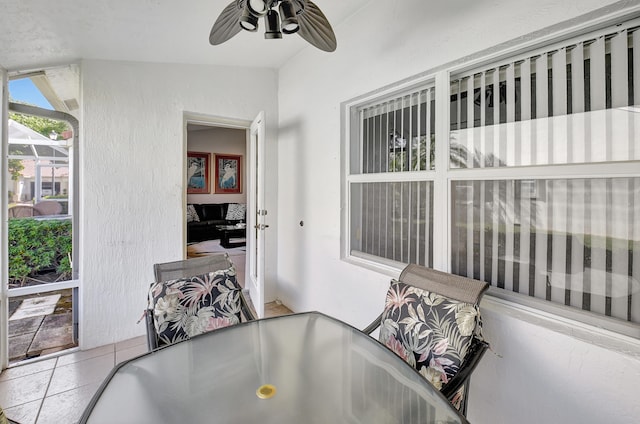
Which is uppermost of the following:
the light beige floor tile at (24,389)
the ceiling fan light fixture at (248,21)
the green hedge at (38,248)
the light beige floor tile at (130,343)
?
the ceiling fan light fixture at (248,21)

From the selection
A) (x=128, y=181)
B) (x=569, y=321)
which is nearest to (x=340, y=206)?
(x=569, y=321)

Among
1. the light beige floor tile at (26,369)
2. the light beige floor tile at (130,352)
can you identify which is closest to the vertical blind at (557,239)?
the light beige floor tile at (130,352)

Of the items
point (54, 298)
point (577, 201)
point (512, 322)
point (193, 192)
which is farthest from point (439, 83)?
point (193, 192)

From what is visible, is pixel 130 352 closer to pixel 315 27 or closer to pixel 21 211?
pixel 21 211

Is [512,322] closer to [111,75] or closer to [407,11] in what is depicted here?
[407,11]

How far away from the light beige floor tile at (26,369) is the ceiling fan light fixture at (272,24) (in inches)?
114

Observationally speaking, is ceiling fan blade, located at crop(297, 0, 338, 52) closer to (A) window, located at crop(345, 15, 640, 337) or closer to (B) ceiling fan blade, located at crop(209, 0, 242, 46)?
(B) ceiling fan blade, located at crop(209, 0, 242, 46)

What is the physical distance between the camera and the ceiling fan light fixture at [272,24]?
1594mm

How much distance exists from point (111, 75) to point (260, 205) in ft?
5.61

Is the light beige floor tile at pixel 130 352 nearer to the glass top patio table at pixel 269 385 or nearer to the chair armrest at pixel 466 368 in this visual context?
the glass top patio table at pixel 269 385

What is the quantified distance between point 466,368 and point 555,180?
38.2 inches

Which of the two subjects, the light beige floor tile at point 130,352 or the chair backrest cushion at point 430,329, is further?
the light beige floor tile at point 130,352

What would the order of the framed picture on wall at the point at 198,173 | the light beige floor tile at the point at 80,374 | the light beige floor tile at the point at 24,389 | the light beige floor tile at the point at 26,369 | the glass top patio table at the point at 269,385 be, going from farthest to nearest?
1. the framed picture on wall at the point at 198,173
2. the light beige floor tile at the point at 26,369
3. the light beige floor tile at the point at 80,374
4. the light beige floor tile at the point at 24,389
5. the glass top patio table at the point at 269,385

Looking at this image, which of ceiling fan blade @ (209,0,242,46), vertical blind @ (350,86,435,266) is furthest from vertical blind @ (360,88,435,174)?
ceiling fan blade @ (209,0,242,46)
